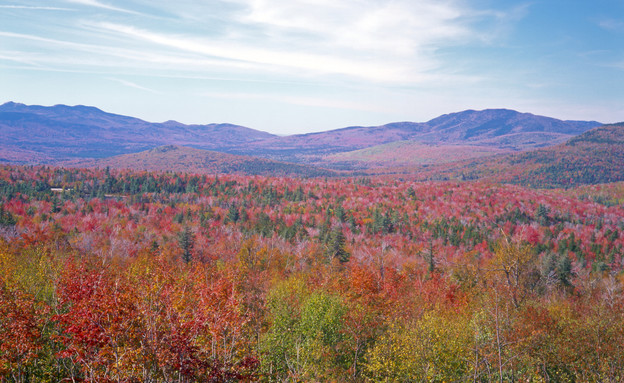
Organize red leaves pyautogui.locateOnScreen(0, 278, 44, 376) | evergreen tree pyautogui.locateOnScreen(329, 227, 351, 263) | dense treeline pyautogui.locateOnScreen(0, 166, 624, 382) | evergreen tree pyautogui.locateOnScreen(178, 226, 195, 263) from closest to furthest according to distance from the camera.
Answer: red leaves pyautogui.locateOnScreen(0, 278, 44, 376), dense treeline pyautogui.locateOnScreen(0, 166, 624, 382), evergreen tree pyautogui.locateOnScreen(178, 226, 195, 263), evergreen tree pyautogui.locateOnScreen(329, 227, 351, 263)

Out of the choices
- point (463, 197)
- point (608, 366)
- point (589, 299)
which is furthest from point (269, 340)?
point (463, 197)

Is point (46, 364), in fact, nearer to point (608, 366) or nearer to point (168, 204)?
point (608, 366)

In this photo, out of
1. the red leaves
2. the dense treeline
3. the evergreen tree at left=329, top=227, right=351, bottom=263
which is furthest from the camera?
the evergreen tree at left=329, top=227, right=351, bottom=263

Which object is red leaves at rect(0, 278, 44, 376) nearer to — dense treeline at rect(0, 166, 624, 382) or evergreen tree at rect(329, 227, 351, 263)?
dense treeline at rect(0, 166, 624, 382)

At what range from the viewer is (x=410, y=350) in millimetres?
24578

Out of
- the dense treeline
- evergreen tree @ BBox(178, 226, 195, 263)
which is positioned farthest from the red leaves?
evergreen tree @ BBox(178, 226, 195, 263)

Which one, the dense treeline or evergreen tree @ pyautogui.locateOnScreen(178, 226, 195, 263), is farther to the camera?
evergreen tree @ pyautogui.locateOnScreen(178, 226, 195, 263)

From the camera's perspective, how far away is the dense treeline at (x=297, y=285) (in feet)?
Answer: 52.1

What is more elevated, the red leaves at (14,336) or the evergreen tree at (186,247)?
the red leaves at (14,336)

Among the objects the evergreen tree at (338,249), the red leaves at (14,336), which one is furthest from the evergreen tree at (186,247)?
the red leaves at (14,336)

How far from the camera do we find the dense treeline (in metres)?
15.9

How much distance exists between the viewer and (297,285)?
4341cm

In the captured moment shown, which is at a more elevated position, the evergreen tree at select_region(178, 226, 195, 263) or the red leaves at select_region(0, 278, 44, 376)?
the red leaves at select_region(0, 278, 44, 376)

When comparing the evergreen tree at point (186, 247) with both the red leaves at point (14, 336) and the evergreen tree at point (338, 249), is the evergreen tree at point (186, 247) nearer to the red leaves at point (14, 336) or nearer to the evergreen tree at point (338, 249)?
the evergreen tree at point (338, 249)
